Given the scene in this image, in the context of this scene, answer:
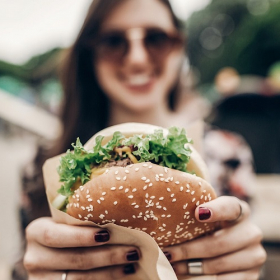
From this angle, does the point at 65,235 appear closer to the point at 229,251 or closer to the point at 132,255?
the point at 132,255

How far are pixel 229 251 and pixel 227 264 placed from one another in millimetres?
63

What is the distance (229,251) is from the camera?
145cm

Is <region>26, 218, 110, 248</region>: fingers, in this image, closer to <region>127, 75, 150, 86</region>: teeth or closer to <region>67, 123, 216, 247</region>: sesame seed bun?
<region>67, 123, 216, 247</region>: sesame seed bun

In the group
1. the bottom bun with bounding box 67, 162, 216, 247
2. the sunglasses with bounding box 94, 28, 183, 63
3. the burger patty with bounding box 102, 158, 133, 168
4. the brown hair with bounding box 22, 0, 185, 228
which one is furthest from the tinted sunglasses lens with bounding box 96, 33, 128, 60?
the bottom bun with bounding box 67, 162, 216, 247

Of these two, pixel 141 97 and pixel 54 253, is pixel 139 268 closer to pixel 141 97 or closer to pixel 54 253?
pixel 54 253

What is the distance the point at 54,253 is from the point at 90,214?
332mm

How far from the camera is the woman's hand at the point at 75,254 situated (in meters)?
1.25

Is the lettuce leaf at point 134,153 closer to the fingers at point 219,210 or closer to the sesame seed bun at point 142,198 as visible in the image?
the sesame seed bun at point 142,198

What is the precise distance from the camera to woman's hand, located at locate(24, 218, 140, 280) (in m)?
1.25

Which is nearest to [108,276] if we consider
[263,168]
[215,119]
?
[215,119]

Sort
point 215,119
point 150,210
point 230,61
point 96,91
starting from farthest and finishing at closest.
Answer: point 230,61 < point 215,119 < point 96,91 < point 150,210

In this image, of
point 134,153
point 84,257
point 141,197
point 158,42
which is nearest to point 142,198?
point 141,197

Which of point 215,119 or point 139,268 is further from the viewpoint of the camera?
point 215,119

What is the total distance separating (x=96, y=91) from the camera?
2910 millimetres
